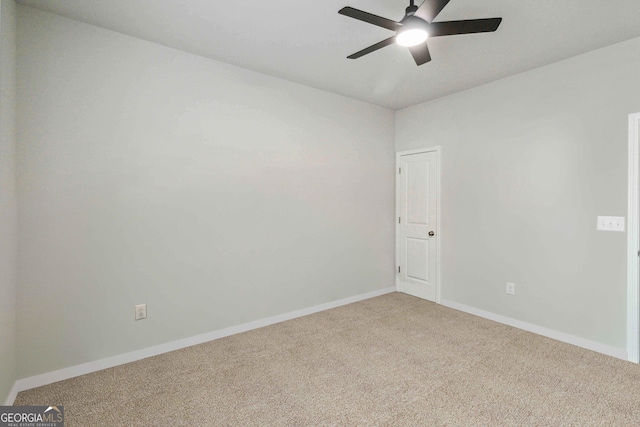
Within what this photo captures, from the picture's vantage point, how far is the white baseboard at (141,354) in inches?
86.7

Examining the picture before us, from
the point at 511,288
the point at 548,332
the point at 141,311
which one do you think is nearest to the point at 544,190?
the point at 511,288

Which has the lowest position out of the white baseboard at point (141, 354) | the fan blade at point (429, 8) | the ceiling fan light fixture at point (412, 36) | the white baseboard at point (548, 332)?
the white baseboard at point (548, 332)

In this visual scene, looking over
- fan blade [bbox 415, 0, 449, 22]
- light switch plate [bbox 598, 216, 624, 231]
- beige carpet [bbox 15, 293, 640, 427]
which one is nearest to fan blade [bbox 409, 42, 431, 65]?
fan blade [bbox 415, 0, 449, 22]

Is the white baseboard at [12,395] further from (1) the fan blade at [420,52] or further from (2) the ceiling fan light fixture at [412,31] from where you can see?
Result: (1) the fan blade at [420,52]

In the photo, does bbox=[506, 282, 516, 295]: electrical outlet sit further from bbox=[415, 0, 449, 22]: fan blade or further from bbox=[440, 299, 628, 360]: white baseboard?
bbox=[415, 0, 449, 22]: fan blade

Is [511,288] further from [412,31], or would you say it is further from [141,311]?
[141,311]

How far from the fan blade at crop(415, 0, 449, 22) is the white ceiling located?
1.18ft

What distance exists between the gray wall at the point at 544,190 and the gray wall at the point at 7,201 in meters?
4.01

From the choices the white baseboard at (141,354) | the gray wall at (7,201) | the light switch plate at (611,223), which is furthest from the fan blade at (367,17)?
the white baseboard at (141,354)

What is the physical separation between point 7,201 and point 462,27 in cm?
297

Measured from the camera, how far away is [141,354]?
8.68 feet

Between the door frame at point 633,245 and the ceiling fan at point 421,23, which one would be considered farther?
the door frame at point 633,245

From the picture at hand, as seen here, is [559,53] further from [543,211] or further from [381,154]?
[381,154]

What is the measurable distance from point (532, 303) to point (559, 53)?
2.36 m
